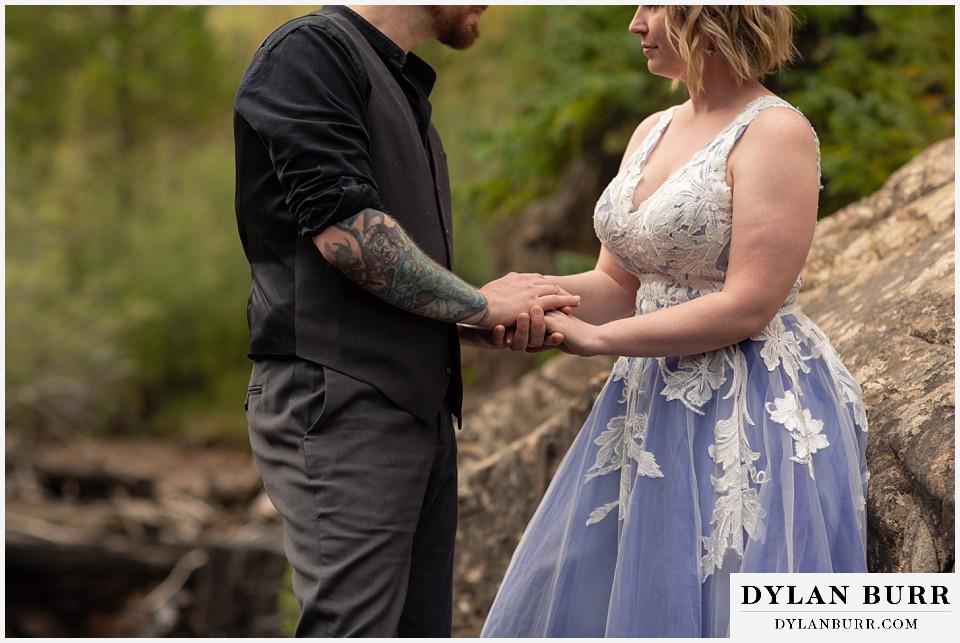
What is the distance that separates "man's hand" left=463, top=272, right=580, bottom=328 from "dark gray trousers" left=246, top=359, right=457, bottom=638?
0.94ft

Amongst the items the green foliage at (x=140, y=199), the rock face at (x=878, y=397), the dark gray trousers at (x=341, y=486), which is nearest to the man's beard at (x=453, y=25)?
the dark gray trousers at (x=341, y=486)

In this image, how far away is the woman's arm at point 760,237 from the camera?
2072 millimetres

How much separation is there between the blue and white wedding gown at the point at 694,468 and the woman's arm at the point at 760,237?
0.18 feet

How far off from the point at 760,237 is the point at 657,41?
560 mm

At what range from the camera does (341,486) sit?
2.03 meters

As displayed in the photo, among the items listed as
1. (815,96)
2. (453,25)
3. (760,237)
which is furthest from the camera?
(815,96)

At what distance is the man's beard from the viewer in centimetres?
227

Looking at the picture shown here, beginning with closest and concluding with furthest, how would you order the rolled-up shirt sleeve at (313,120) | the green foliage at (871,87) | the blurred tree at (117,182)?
the rolled-up shirt sleeve at (313,120) < the green foliage at (871,87) < the blurred tree at (117,182)

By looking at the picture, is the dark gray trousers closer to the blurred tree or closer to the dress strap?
the dress strap

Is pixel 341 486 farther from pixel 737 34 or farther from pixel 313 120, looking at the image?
pixel 737 34

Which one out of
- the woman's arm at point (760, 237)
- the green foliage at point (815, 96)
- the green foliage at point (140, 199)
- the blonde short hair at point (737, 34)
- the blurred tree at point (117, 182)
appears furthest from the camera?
the blurred tree at point (117, 182)

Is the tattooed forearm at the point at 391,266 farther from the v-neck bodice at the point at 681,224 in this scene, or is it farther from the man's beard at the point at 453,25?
the man's beard at the point at 453,25

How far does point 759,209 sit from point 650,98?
12.4 ft

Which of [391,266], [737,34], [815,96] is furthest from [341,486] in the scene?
[815,96]
